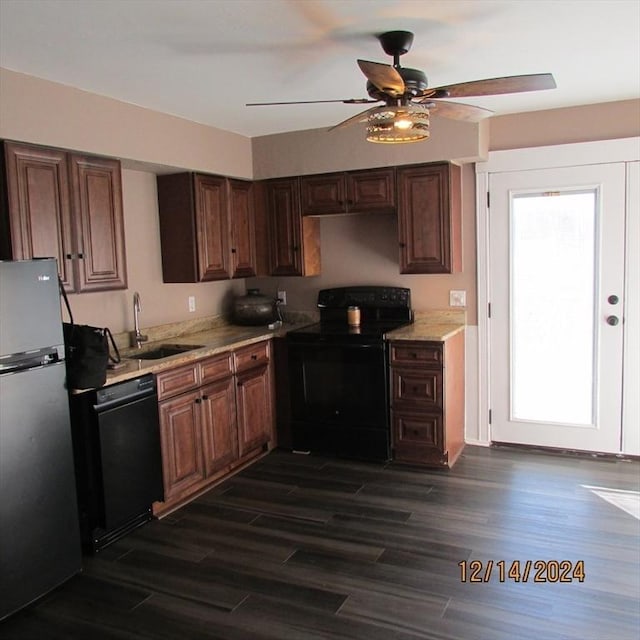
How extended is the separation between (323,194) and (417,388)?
162cm

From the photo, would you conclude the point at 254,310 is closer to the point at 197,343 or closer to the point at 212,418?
the point at 197,343

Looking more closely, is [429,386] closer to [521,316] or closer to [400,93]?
[521,316]

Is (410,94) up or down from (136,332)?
up

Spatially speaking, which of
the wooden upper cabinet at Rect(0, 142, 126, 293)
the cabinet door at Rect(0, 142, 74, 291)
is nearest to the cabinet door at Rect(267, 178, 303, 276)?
the wooden upper cabinet at Rect(0, 142, 126, 293)

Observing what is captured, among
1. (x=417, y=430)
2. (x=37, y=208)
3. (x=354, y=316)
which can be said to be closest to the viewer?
→ (x=37, y=208)

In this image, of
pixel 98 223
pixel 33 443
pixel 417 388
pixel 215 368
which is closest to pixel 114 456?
Answer: pixel 33 443

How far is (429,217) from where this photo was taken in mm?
4309

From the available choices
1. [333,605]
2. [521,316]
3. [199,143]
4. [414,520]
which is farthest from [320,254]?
[333,605]

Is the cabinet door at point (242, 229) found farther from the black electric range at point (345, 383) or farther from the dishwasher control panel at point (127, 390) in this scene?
the dishwasher control panel at point (127, 390)

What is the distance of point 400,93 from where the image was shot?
2520 millimetres

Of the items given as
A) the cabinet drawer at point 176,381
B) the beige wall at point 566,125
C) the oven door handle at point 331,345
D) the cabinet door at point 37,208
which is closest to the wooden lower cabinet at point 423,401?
the oven door handle at point 331,345

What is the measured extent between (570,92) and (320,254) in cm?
215

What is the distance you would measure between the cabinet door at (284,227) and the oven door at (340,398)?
2.33ft

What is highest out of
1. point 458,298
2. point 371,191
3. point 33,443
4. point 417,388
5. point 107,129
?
point 107,129
